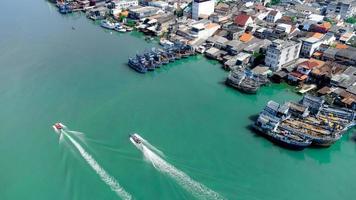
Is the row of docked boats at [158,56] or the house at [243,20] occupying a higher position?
the house at [243,20]

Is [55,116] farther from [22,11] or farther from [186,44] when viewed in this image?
[22,11]

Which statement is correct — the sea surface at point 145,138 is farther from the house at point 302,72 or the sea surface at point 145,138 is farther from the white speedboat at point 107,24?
the white speedboat at point 107,24

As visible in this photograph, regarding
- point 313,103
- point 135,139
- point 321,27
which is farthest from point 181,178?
point 321,27

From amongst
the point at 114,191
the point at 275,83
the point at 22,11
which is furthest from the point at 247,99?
the point at 22,11

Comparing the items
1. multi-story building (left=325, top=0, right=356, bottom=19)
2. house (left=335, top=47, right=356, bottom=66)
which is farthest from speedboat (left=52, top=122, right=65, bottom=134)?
multi-story building (left=325, top=0, right=356, bottom=19)

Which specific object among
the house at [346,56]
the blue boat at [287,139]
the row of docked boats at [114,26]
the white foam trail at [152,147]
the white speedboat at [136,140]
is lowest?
the white foam trail at [152,147]

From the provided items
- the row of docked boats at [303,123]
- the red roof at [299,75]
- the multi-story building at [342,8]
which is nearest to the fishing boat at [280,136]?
the row of docked boats at [303,123]

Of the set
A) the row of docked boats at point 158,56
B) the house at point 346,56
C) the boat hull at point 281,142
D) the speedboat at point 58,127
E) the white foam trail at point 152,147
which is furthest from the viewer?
the row of docked boats at point 158,56

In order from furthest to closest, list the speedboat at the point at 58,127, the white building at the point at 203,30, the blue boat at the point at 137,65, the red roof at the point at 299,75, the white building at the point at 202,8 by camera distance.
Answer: the white building at the point at 202,8 < the white building at the point at 203,30 < the blue boat at the point at 137,65 < the red roof at the point at 299,75 < the speedboat at the point at 58,127
